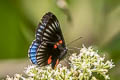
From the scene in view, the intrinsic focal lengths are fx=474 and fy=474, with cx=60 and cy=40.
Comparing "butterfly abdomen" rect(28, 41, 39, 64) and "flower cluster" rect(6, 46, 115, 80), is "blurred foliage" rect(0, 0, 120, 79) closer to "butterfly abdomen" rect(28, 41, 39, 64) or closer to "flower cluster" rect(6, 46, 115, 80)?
"flower cluster" rect(6, 46, 115, 80)

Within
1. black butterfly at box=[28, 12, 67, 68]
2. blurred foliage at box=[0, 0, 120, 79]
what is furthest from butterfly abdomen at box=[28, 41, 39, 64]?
blurred foliage at box=[0, 0, 120, 79]

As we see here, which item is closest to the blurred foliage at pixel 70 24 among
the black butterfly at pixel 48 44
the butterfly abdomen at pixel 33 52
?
the black butterfly at pixel 48 44

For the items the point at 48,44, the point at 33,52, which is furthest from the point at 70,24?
the point at 33,52

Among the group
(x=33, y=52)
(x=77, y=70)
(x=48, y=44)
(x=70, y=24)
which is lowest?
(x=77, y=70)

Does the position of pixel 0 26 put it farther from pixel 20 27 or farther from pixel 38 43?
pixel 38 43

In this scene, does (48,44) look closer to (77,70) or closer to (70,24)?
(77,70)

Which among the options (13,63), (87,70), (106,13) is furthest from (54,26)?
(106,13)
